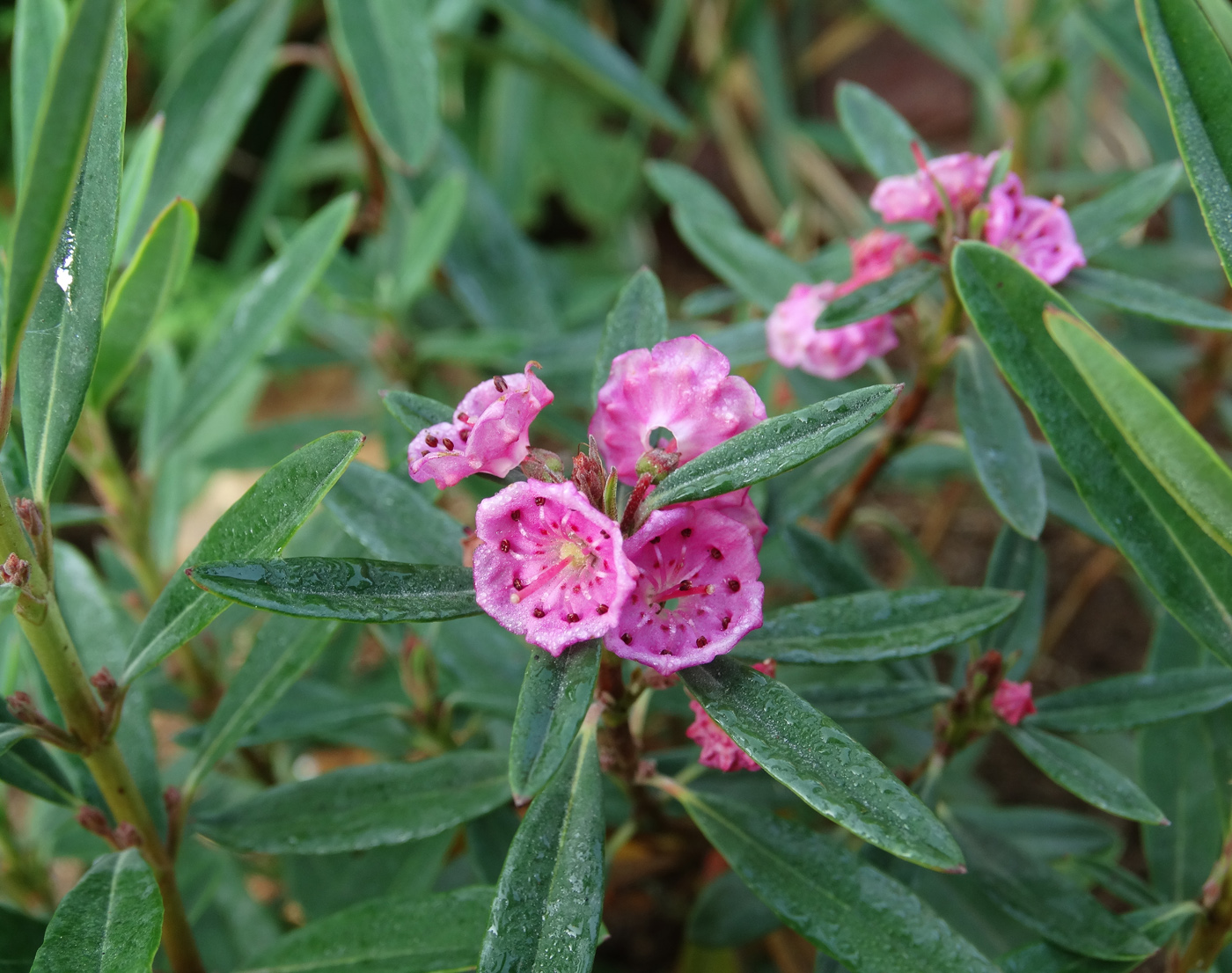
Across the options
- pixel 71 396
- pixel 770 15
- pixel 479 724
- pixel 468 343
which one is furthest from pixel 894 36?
pixel 71 396

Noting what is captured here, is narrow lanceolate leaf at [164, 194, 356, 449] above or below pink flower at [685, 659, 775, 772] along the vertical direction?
above

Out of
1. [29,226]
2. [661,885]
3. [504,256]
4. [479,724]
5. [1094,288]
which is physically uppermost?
[29,226]

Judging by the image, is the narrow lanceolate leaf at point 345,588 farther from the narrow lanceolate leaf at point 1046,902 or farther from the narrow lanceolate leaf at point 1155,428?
the narrow lanceolate leaf at point 1046,902

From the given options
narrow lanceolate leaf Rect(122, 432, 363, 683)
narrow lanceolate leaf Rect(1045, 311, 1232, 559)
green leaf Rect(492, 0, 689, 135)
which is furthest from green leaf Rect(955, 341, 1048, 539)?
green leaf Rect(492, 0, 689, 135)

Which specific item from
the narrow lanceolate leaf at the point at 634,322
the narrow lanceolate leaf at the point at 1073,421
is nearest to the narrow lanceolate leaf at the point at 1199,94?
the narrow lanceolate leaf at the point at 1073,421

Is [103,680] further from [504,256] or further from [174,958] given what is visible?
[504,256]

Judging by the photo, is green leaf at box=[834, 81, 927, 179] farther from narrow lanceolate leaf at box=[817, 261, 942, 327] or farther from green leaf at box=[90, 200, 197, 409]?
green leaf at box=[90, 200, 197, 409]

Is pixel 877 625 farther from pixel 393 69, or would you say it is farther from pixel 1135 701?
pixel 393 69
